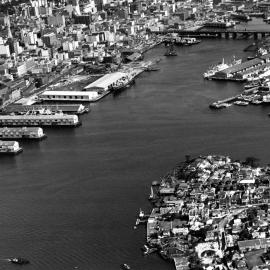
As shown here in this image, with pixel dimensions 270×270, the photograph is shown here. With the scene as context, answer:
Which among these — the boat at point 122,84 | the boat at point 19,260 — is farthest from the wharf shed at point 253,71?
the boat at point 19,260

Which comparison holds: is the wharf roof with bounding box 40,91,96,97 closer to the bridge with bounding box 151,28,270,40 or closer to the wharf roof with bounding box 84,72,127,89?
the wharf roof with bounding box 84,72,127,89

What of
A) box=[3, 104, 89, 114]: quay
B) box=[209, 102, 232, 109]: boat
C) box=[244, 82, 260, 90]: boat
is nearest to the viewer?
box=[209, 102, 232, 109]: boat

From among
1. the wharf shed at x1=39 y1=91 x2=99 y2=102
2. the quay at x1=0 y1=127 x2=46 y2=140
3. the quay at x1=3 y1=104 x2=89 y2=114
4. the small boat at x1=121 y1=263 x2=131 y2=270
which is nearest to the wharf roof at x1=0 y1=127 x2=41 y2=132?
the quay at x1=0 y1=127 x2=46 y2=140

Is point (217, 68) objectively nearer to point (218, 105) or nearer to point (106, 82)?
point (106, 82)

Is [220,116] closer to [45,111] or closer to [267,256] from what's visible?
[45,111]

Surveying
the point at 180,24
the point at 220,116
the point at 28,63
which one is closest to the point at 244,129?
the point at 220,116

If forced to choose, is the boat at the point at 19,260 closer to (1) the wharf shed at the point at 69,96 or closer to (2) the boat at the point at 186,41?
(1) the wharf shed at the point at 69,96

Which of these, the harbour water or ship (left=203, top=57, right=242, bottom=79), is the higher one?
ship (left=203, top=57, right=242, bottom=79)
